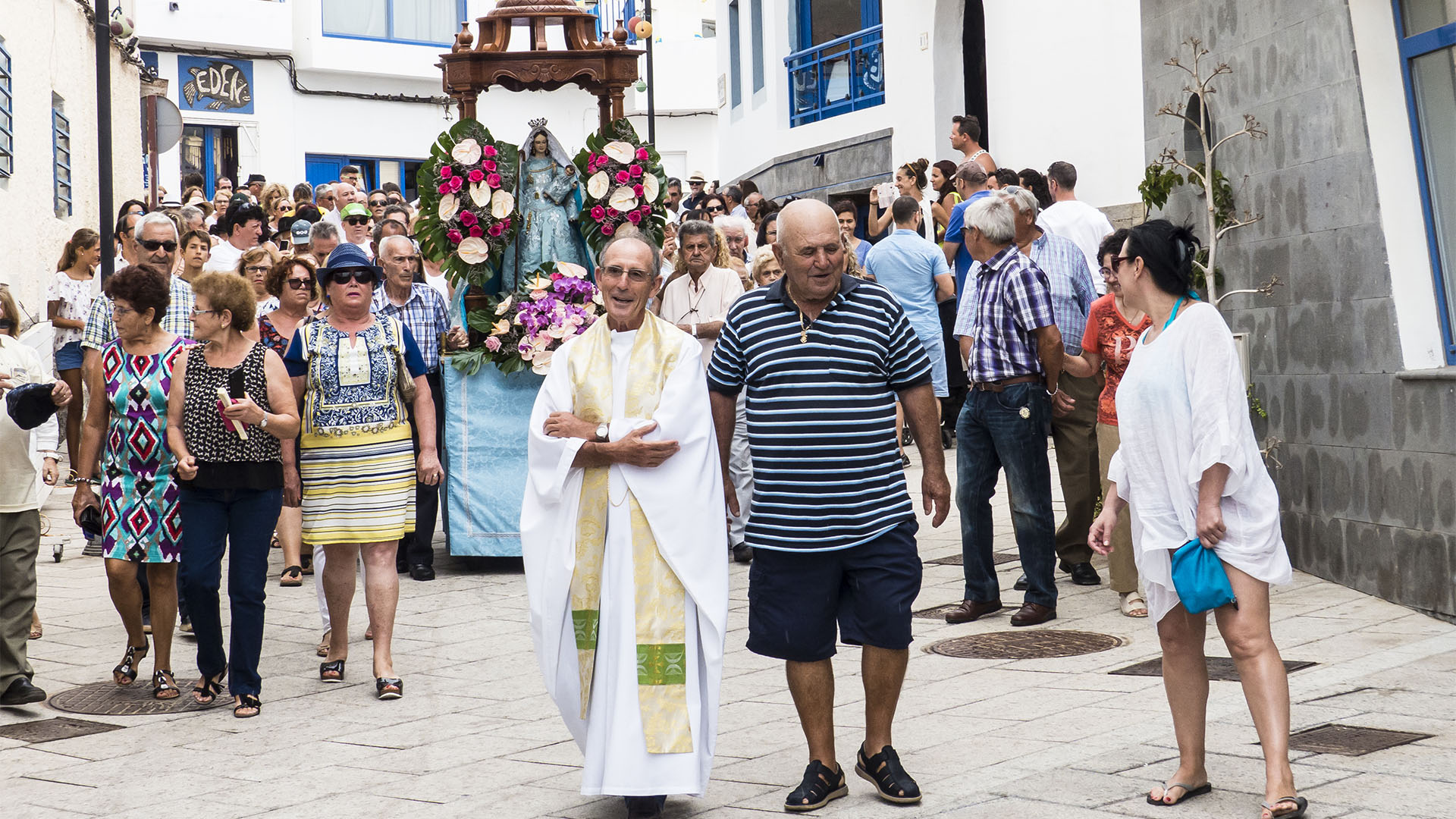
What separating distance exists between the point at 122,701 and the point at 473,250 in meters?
4.13

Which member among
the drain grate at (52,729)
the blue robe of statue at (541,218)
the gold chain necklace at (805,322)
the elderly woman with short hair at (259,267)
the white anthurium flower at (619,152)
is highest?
the white anthurium flower at (619,152)

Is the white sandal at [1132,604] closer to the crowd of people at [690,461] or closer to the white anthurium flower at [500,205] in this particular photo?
the crowd of people at [690,461]

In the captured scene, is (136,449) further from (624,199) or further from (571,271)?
(624,199)

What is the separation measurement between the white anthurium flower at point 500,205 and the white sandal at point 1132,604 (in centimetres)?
472

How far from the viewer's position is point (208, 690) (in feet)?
24.2

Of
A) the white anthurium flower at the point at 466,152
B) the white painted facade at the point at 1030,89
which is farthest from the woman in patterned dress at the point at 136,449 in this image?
the white painted facade at the point at 1030,89

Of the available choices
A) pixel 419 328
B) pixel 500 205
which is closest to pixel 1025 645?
pixel 419 328

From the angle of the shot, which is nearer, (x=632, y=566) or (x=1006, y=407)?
(x=632, y=566)

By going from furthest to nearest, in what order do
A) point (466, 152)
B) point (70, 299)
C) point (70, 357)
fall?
1. point (70, 299)
2. point (466, 152)
3. point (70, 357)

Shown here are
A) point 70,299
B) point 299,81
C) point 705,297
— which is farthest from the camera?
point 299,81

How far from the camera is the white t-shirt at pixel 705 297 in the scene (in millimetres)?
10562

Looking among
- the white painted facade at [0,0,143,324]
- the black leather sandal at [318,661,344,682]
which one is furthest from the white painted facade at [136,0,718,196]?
the black leather sandal at [318,661,344,682]

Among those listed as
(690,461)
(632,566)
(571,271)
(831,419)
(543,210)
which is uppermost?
(543,210)

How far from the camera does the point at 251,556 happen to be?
282 inches
